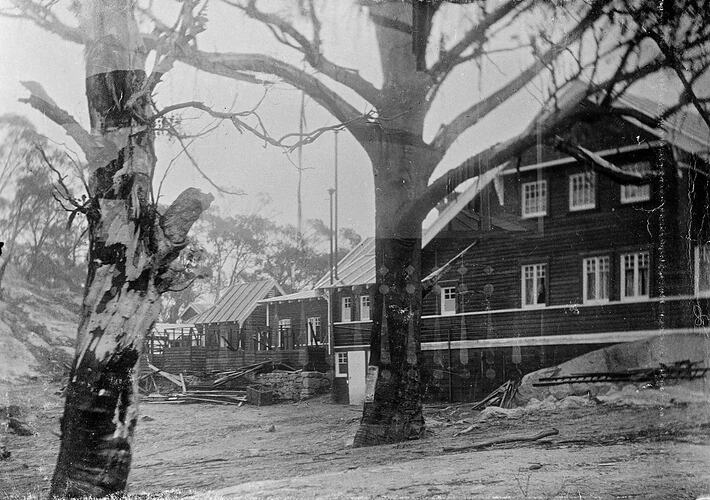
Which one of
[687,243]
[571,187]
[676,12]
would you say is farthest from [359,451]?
[676,12]

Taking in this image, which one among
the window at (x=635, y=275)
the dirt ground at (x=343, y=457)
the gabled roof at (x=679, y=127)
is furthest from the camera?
the gabled roof at (x=679, y=127)

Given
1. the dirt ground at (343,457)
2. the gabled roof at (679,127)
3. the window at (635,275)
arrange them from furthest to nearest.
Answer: the gabled roof at (679,127)
the window at (635,275)
the dirt ground at (343,457)

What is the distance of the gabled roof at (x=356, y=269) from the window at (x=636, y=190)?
1.44 meters

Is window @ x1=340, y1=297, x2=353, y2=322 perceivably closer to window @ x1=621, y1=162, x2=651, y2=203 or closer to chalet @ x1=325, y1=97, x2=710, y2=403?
chalet @ x1=325, y1=97, x2=710, y2=403

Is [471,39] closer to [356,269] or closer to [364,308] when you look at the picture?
[356,269]

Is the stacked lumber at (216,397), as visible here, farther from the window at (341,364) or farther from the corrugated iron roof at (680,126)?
the corrugated iron roof at (680,126)

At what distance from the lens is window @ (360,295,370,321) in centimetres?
397

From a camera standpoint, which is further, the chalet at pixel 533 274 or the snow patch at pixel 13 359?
the snow patch at pixel 13 359

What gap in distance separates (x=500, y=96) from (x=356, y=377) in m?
1.71

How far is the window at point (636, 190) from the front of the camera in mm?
4199

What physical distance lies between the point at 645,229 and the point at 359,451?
198cm

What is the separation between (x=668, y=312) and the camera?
4.26 meters

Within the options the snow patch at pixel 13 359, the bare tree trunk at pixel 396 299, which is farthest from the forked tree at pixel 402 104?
the snow patch at pixel 13 359

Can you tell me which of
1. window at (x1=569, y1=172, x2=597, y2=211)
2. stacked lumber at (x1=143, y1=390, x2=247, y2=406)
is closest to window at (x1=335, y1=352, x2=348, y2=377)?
stacked lumber at (x1=143, y1=390, x2=247, y2=406)
